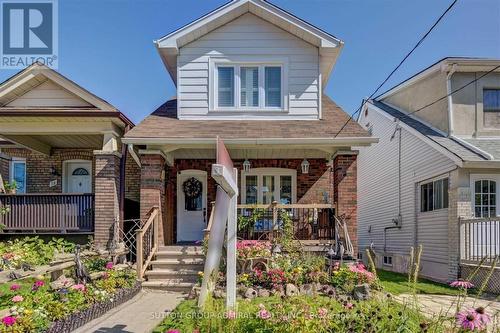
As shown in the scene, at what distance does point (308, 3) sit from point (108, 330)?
8.54 metres

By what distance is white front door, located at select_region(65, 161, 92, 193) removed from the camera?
38.3 ft

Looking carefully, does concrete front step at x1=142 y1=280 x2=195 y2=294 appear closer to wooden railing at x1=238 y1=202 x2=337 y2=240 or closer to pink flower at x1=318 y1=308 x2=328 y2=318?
wooden railing at x1=238 y1=202 x2=337 y2=240

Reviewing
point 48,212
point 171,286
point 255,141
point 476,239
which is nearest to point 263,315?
point 171,286

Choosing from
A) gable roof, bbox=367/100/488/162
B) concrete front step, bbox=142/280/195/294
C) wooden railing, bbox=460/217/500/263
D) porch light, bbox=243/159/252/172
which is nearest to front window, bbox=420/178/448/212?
gable roof, bbox=367/100/488/162

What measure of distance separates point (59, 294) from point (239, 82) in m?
6.57

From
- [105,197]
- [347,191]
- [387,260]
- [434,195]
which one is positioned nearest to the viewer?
[347,191]

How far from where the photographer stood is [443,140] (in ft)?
36.6

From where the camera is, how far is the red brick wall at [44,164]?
11.4m

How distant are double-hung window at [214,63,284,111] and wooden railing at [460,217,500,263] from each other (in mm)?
5747

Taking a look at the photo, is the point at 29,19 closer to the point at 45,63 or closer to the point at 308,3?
the point at 45,63

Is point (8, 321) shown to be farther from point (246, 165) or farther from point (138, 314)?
point (246, 165)

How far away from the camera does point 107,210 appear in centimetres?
915

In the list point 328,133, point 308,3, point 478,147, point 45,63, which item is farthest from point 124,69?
point 478,147

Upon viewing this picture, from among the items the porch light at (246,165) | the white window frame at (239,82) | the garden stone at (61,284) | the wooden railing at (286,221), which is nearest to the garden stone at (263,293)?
the wooden railing at (286,221)
